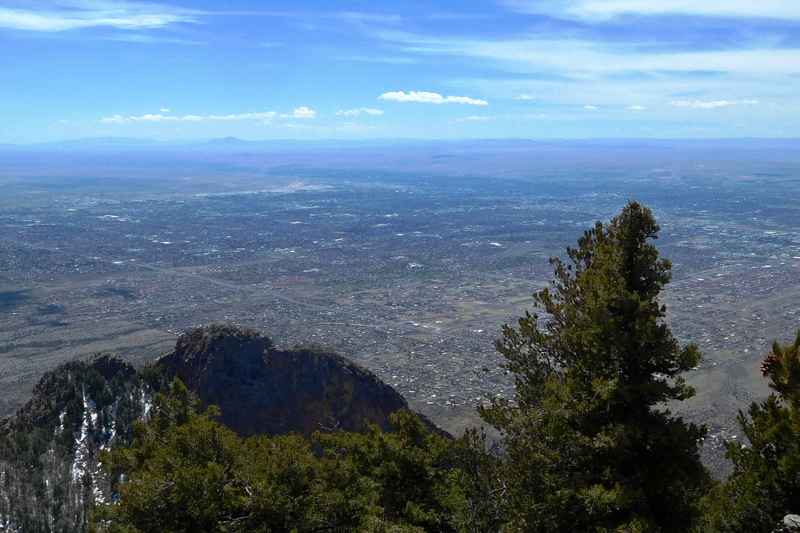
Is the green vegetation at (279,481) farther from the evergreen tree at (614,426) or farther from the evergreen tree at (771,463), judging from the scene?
the evergreen tree at (771,463)

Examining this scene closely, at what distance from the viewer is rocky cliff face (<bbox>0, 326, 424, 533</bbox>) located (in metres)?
33.7

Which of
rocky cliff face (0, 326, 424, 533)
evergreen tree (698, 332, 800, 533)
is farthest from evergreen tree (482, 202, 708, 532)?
rocky cliff face (0, 326, 424, 533)

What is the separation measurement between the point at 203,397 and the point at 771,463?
2835 cm

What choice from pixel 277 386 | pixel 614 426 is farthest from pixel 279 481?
pixel 277 386

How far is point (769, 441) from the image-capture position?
11875 millimetres

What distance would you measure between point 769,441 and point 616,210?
166411mm

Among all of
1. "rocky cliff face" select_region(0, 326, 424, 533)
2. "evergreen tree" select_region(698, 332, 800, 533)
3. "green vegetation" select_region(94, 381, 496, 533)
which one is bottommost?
"rocky cliff face" select_region(0, 326, 424, 533)

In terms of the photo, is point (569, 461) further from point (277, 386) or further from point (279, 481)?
point (277, 386)

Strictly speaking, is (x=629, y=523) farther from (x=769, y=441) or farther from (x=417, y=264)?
(x=417, y=264)

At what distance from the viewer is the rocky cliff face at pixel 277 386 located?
35312 mm

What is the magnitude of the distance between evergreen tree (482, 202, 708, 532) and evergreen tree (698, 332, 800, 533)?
114 centimetres

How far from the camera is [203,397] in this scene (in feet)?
116

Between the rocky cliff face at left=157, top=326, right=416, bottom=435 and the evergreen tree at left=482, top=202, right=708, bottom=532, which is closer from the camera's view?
the evergreen tree at left=482, top=202, right=708, bottom=532

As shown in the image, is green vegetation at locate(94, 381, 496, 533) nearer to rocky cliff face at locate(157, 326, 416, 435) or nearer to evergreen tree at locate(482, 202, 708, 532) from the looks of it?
evergreen tree at locate(482, 202, 708, 532)
